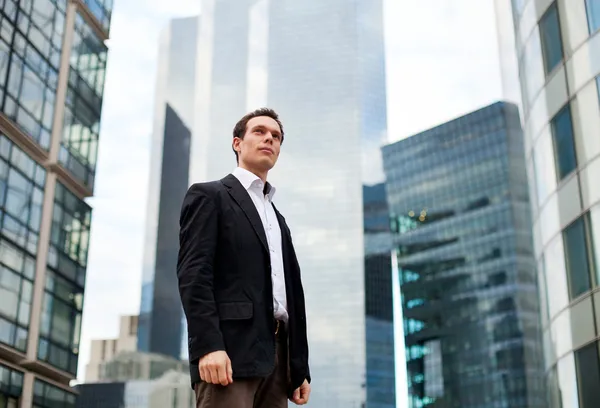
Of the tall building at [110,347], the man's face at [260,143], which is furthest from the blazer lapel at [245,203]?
the tall building at [110,347]

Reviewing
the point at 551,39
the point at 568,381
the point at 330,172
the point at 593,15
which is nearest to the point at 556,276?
the point at 568,381

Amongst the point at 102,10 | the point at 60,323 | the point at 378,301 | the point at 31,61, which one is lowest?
the point at 60,323

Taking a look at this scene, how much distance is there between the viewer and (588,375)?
21188 millimetres

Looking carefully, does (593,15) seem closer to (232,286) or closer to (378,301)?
(232,286)

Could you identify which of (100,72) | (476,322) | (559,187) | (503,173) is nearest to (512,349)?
(476,322)

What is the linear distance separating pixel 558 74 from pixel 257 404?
71.6 feet

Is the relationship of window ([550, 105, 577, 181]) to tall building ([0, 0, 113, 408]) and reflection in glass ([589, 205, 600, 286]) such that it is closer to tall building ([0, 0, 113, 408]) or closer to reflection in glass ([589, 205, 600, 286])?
reflection in glass ([589, 205, 600, 286])

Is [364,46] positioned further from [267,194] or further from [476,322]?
[267,194]

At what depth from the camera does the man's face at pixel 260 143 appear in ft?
13.9

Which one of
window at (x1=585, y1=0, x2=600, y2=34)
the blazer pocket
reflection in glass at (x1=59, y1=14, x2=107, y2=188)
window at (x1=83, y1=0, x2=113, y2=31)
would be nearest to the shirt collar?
the blazer pocket

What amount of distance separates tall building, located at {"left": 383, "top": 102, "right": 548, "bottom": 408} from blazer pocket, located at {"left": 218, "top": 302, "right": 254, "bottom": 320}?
4340 inches

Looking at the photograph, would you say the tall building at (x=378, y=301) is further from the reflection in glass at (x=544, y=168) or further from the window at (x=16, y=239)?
the reflection in glass at (x=544, y=168)

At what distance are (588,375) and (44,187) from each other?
21517mm

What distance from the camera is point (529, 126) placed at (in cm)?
2769
